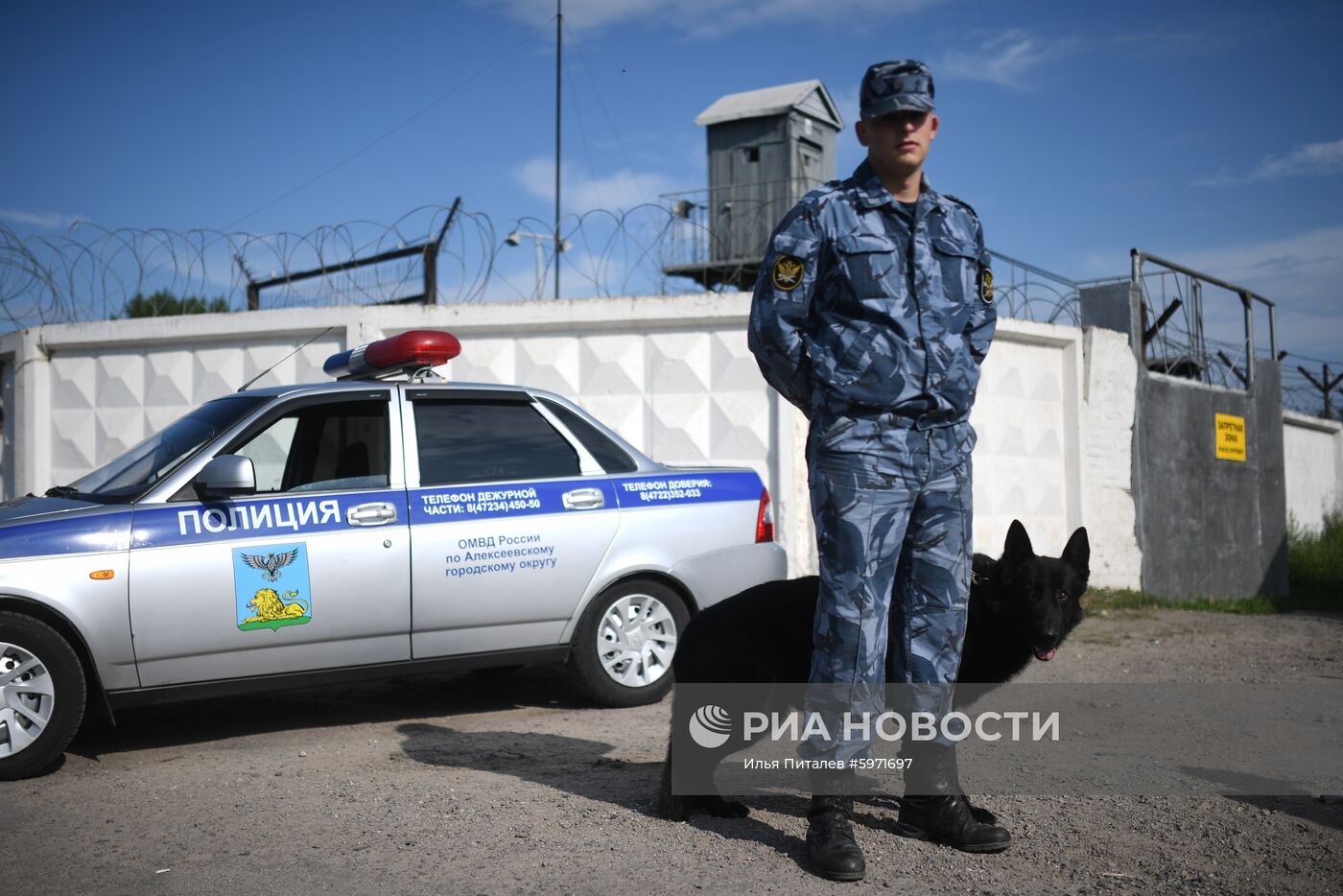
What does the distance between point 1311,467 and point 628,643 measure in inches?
648

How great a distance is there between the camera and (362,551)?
496 centimetres

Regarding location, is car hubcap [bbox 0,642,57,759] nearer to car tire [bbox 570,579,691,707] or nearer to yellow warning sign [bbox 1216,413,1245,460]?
car tire [bbox 570,579,691,707]

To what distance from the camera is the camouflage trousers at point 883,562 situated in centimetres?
295

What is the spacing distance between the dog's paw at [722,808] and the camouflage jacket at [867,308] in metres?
1.35

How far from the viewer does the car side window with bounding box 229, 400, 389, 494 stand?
5168mm

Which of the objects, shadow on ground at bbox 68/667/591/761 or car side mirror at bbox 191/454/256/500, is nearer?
car side mirror at bbox 191/454/256/500

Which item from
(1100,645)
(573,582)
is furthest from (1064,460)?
(573,582)

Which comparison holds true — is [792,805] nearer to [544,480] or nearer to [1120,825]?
[1120,825]

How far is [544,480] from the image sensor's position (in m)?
5.58

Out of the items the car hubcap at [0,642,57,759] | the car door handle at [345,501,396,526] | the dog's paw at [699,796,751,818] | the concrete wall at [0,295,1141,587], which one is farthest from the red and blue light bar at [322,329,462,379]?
the concrete wall at [0,295,1141,587]

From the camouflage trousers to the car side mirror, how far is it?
8.63 ft

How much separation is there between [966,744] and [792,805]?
1.30 metres

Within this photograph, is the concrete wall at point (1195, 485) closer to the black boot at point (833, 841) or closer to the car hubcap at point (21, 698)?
the black boot at point (833, 841)

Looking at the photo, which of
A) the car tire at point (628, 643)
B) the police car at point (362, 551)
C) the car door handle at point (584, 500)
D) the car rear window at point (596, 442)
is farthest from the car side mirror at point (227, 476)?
the car tire at point (628, 643)
